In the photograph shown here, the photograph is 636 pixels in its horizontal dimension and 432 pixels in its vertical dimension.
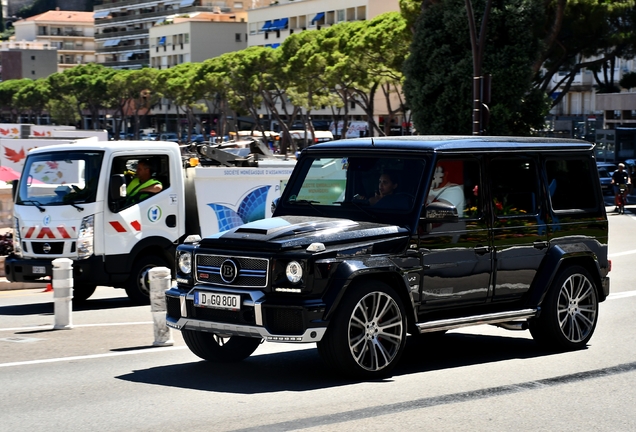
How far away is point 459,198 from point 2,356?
4.44 metres

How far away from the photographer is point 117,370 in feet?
30.5

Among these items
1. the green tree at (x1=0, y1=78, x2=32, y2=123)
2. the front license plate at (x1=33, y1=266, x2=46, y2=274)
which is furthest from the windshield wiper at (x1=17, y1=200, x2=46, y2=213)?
the green tree at (x1=0, y1=78, x2=32, y2=123)

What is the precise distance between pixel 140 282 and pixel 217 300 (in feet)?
24.0

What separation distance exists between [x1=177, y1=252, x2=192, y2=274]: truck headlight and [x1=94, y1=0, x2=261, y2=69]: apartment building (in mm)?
150384

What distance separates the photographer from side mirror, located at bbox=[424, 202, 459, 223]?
9008 mm

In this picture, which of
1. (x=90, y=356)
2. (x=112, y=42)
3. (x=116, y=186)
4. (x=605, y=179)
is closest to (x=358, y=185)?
(x=90, y=356)

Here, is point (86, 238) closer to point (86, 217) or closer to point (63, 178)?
point (86, 217)

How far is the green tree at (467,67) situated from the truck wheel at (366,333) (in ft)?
107

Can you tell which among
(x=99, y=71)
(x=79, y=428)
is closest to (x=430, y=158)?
(x=79, y=428)

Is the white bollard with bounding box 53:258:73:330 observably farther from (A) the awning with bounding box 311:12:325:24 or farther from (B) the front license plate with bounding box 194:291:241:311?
(A) the awning with bounding box 311:12:325:24

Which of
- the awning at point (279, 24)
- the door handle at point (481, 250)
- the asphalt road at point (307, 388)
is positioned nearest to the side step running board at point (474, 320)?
the asphalt road at point (307, 388)

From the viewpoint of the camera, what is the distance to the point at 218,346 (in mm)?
9422

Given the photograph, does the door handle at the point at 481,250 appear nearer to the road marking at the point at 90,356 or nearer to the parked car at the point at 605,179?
the road marking at the point at 90,356

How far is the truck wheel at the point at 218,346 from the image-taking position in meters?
9.31
